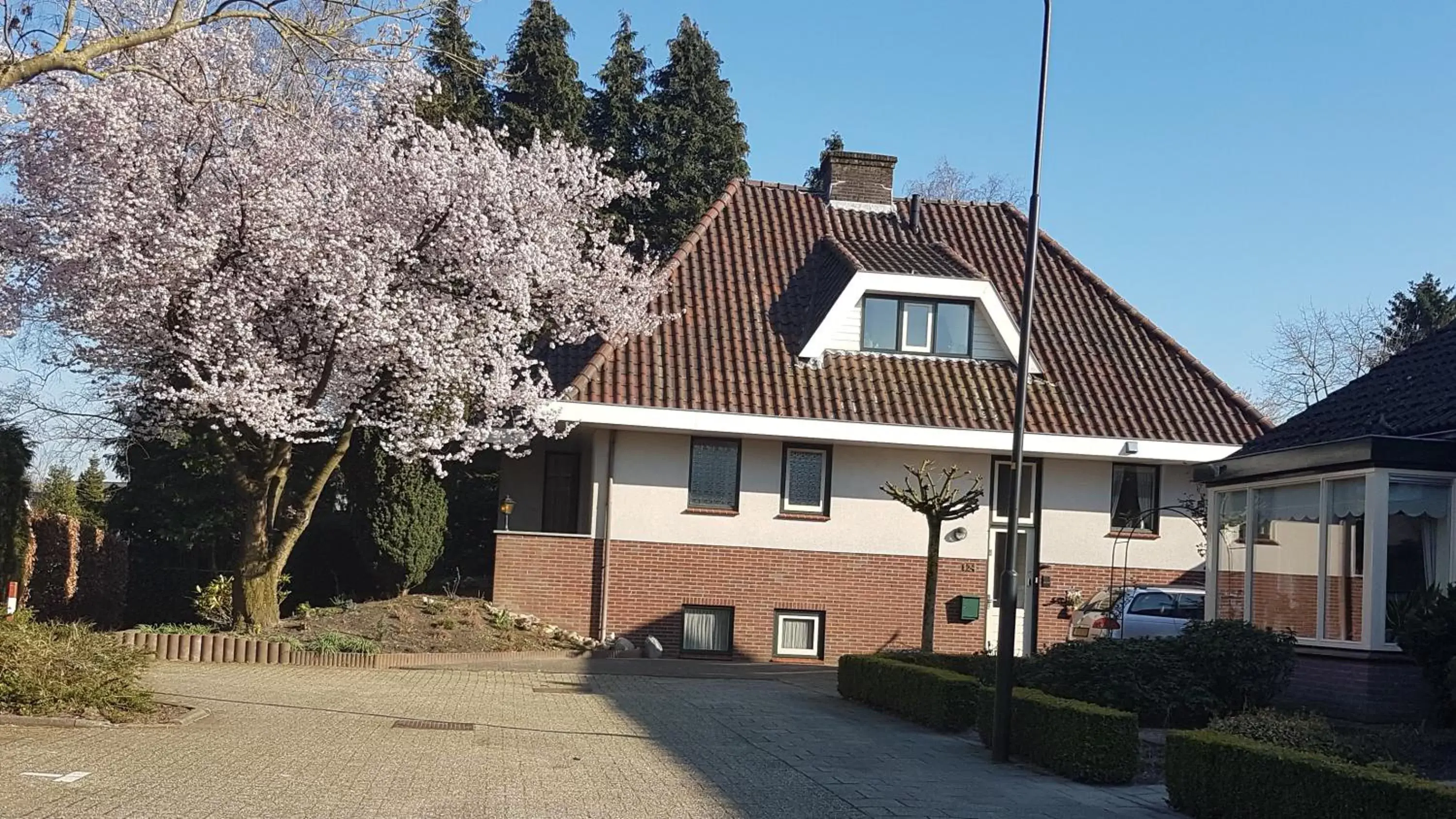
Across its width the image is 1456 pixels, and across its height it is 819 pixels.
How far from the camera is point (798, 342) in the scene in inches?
1009

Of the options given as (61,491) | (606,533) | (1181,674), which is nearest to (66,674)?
(1181,674)

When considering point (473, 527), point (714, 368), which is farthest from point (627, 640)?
point (473, 527)

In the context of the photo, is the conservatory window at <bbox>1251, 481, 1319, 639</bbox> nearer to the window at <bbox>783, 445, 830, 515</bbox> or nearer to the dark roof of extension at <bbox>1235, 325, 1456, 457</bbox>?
the dark roof of extension at <bbox>1235, 325, 1456, 457</bbox>

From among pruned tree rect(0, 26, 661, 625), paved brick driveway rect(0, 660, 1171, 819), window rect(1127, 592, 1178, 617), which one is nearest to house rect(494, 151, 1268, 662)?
window rect(1127, 592, 1178, 617)

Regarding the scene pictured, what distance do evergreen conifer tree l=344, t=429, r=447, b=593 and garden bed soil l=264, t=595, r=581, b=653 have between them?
0.99 meters

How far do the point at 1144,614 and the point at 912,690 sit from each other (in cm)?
812

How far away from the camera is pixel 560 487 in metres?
27.6

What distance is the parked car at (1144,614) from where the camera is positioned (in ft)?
72.7

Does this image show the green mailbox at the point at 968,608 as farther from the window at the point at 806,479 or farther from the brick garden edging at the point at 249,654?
the brick garden edging at the point at 249,654

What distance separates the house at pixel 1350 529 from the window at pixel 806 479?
783cm

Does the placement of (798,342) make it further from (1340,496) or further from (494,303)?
(1340,496)

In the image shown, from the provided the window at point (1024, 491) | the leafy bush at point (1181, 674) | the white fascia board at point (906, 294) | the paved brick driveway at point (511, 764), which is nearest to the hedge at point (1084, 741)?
the paved brick driveway at point (511, 764)

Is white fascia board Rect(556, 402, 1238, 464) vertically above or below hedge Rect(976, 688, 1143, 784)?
above

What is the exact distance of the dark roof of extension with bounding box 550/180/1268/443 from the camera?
24312 mm
